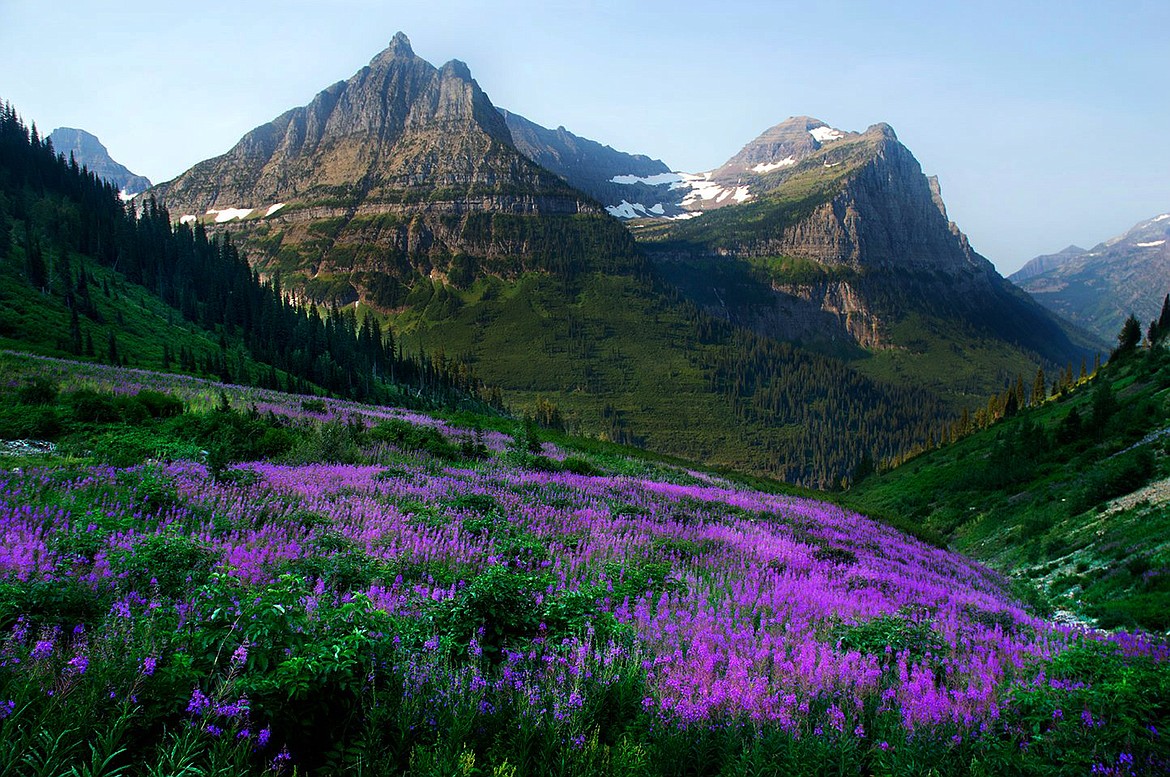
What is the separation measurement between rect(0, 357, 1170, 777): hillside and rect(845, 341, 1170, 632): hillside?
8.72 meters

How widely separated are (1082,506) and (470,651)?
106ft

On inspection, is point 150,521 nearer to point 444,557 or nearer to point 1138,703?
point 444,557

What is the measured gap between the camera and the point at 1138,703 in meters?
4.39

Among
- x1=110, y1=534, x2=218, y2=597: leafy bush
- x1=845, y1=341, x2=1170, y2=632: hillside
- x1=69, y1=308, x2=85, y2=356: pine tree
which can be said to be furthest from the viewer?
x1=69, y1=308, x2=85, y2=356: pine tree

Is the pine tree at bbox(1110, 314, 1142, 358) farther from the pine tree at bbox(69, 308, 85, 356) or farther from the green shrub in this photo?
the pine tree at bbox(69, 308, 85, 356)

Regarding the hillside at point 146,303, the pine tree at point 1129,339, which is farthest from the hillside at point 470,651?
the pine tree at point 1129,339

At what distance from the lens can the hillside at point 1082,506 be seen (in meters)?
15.2

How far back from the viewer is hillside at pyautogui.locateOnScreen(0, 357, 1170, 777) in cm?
339

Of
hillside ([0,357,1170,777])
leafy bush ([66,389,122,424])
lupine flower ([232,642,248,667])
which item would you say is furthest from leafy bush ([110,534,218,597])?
leafy bush ([66,389,122,424])

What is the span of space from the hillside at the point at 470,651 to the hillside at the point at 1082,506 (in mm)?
8723

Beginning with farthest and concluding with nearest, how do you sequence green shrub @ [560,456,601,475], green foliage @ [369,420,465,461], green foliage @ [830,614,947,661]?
green shrub @ [560,456,601,475] → green foliage @ [369,420,465,461] → green foliage @ [830,614,947,661]

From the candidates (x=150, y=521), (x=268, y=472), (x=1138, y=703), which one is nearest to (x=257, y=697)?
(x=150, y=521)

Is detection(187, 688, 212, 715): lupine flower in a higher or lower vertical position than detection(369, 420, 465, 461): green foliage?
higher

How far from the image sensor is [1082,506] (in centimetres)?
2648
